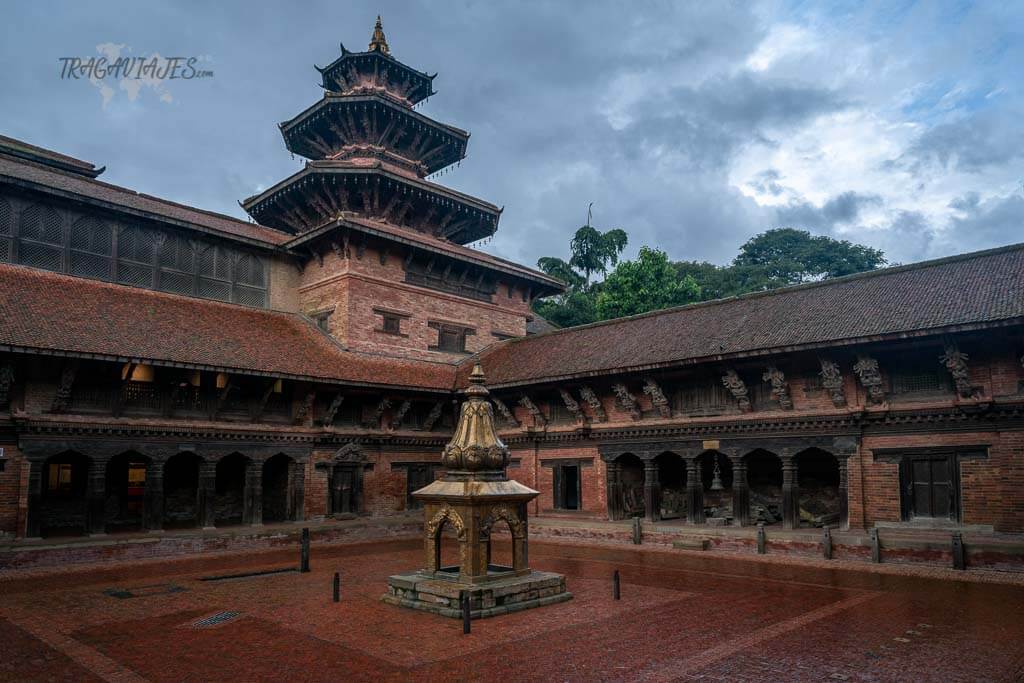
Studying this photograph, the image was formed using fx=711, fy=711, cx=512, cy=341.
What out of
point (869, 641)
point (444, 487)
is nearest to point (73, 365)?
point (444, 487)

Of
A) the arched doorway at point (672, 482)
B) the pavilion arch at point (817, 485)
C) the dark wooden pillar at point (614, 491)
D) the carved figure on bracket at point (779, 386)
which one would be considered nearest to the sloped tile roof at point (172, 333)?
the dark wooden pillar at point (614, 491)

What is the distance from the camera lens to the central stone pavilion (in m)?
12.1

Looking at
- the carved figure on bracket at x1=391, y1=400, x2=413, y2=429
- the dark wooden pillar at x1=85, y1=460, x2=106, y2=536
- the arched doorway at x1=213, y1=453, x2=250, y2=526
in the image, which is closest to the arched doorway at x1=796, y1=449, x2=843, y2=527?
the carved figure on bracket at x1=391, y1=400, x2=413, y2=429

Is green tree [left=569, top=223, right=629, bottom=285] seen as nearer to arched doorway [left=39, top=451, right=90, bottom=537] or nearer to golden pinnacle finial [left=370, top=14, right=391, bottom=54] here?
golden pinnacle finial [left=370, top=14, right=391, bottom=54]

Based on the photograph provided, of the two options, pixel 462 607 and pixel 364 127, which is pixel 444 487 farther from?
pixel 364 127

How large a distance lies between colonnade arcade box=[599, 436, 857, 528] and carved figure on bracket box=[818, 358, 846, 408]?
103 centimetres

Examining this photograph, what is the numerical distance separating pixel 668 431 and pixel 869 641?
12.6 m

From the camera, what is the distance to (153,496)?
20859 millimetres

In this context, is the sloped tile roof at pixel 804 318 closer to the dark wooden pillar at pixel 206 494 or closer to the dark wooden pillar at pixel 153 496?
the dark wooden pillar at pixel 206 494

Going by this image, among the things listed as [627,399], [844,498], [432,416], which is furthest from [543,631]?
[432,416]

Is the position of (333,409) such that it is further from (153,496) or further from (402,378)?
(153,496)

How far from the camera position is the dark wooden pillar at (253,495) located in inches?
909

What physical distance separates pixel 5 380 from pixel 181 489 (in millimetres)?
8333

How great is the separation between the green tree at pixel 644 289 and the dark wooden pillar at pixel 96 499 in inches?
1174
